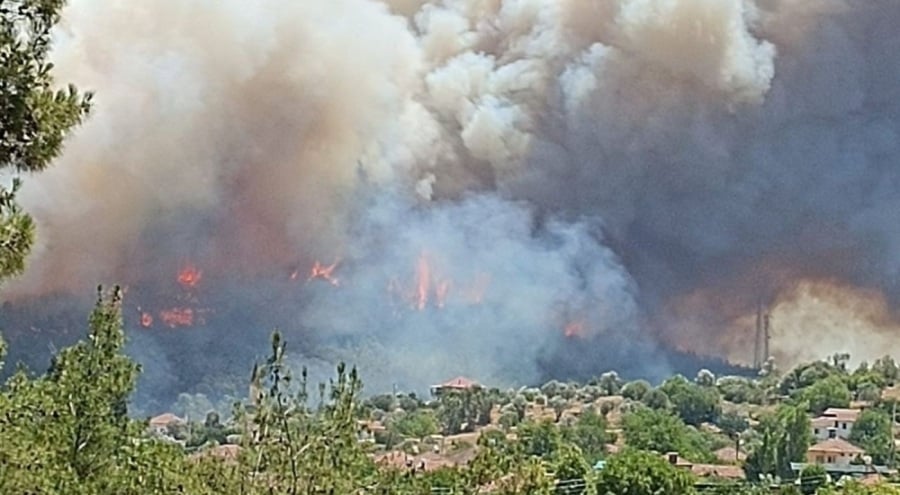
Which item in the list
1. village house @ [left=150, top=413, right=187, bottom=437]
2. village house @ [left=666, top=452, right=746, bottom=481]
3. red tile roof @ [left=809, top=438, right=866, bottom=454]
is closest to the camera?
village house @ [left=150, top=413, right=187, bottom=437]

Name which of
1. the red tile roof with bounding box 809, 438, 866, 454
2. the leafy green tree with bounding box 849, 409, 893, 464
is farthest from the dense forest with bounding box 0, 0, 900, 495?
the leafy green tree with bounding box 849, 409, 893, 464

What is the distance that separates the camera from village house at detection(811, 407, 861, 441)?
32.4 m

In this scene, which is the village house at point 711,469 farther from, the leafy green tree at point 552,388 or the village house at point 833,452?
the leafy green tree at point 552,388

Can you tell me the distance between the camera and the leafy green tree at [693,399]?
36750mm

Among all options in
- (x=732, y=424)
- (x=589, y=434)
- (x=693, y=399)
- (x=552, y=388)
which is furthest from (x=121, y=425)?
(x=693, y=399)

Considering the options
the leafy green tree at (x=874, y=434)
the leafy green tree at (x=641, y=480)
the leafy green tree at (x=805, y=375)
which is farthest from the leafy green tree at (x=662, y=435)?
the leafy green tree at (x=641, y=480)

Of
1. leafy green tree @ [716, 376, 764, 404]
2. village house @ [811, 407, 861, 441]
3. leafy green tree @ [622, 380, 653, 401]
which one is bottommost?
village house @ [811, 407, 861, 441]

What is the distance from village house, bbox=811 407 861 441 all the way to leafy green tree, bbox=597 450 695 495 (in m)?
13.2

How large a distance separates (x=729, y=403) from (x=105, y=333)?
34898mm

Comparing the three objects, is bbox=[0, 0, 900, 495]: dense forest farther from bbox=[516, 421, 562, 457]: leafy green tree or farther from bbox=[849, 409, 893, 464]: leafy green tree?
bbox=[849, 409, 893, 464]: leafy green tree

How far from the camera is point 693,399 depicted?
121 ft

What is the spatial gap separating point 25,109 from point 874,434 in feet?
108

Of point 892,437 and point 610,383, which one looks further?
point 610,383

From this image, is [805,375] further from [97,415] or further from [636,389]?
[97,415]
